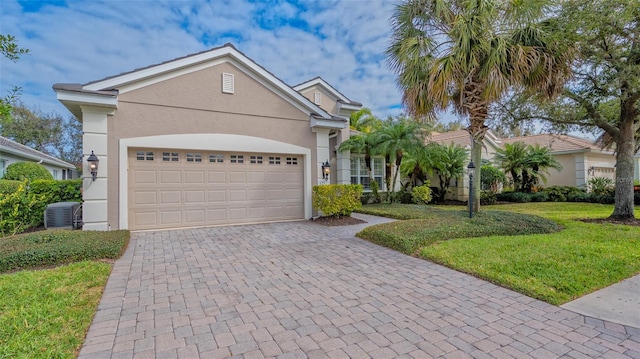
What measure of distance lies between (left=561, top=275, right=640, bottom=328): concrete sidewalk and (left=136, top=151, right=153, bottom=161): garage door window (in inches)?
370

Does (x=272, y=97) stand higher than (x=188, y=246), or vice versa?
(x=272, y=97)

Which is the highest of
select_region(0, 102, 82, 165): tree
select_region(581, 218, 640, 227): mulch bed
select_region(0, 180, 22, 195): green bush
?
select_region(0, 102, 82, 165): tree

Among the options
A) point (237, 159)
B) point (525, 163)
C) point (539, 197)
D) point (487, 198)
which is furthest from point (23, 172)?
point (539, 197)

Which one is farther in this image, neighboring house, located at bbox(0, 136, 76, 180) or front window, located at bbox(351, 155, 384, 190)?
front window, located at bbox(351, 155, 384, 190)

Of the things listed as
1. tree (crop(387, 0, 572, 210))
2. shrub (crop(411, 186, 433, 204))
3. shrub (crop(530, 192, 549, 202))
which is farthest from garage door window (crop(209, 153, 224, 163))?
shrub (crop(530, 192, 549, 202))

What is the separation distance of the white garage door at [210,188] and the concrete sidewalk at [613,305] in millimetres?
7881

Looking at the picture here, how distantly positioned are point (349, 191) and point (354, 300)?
6328 millimetres

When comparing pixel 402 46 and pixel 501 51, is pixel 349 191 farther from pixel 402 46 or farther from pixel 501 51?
pixel 501 51

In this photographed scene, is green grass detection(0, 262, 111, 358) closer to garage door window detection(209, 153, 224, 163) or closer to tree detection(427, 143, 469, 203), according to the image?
garage door window detection(209, 153, 224, 163)

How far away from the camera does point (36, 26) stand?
865 cm

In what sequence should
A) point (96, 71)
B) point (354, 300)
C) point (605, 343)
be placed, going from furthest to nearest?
point (96, 71)
point (354, 300)
point (605, 343)

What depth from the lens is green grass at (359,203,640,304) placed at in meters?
4.26

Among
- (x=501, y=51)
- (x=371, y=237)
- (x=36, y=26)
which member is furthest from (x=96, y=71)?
(x=501, y=51)

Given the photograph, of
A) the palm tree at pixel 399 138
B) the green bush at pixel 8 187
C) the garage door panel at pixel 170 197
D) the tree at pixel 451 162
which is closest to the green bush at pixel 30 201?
the green bush at pixel 8 187
